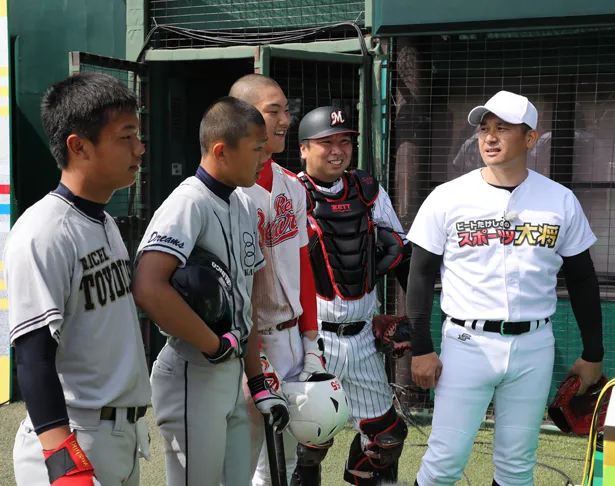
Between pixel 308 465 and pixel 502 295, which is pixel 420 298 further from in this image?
pixel 308 465

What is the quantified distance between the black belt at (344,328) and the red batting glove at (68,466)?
7.39 ft

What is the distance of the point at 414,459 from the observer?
4.76 metres

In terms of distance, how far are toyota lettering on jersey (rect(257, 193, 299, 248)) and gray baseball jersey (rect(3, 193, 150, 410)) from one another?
35.3 inches

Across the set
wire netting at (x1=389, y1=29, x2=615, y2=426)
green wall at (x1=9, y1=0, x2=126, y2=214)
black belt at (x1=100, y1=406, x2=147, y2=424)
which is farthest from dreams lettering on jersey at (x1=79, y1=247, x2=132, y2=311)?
green wall at (x1=9, y1=0, x2=126, y2=214)

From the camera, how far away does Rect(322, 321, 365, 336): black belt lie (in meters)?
4.02

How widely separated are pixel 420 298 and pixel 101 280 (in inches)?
68.5

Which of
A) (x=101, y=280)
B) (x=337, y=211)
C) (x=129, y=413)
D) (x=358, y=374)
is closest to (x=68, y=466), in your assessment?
(x=129, y=413)

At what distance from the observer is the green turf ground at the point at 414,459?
4.42 metres

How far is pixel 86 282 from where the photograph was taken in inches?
81.4

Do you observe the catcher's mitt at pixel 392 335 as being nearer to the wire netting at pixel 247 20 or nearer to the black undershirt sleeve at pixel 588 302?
the black undershirt sleeve at pixel 588 302

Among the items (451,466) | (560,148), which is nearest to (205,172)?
(451,466)

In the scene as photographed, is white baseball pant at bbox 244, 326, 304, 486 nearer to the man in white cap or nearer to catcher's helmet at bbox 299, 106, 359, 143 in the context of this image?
the man in white cap

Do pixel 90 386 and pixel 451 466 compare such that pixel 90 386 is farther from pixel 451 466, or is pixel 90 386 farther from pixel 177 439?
pixel 451 466

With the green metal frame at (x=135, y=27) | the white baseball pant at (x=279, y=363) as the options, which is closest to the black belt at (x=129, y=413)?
the white baseball pant at (x=279, y=363)
